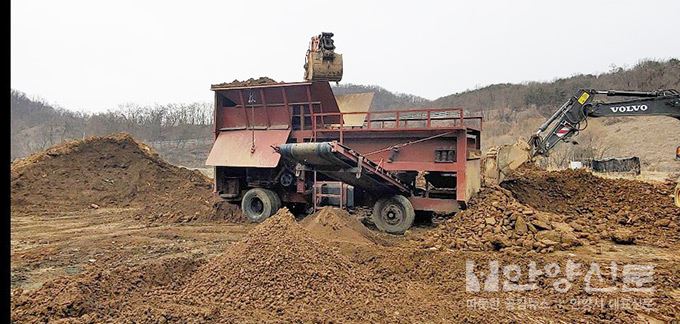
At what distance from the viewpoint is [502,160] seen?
994 cm

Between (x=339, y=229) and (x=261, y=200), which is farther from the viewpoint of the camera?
(x=261, y=200)

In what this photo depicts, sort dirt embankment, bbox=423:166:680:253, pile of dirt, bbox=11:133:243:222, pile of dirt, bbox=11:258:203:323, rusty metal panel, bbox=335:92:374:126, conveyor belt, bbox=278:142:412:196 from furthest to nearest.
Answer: pile of dirt, bbox=11:133:243:222 < rusty metal panel, bbox=335:92:374:126 < conveyor belt, bbox=278:142:412:196 < dirt embankment, bbox=423:166:680:253 < pile of dirt, bbox=11:258:203:323

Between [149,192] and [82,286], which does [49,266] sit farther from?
[149,192]

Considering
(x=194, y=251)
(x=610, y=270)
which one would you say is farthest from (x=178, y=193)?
(x=610, y=270)

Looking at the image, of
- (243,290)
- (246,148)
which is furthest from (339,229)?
(246,148)

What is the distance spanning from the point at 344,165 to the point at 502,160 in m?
3.78

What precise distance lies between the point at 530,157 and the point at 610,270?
197 inches

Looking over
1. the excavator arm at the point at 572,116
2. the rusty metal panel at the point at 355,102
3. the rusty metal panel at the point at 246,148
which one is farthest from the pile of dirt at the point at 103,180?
the excavator arm at the point at 572,116

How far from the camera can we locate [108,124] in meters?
37.3

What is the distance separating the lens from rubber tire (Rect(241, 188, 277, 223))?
32.1 ft

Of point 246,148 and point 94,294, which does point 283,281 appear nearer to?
point 94,294

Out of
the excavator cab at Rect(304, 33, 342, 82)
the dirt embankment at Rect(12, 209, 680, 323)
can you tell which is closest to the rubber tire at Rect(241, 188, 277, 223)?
the excavator cab at Rect(304, 33, 342, 82)

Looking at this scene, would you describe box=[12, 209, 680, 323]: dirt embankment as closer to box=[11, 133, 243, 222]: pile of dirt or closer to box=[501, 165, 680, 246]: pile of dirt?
box=[501, 165, 680, 246]: pile of dirt

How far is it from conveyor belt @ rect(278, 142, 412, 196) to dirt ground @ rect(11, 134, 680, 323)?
785 millimetres
